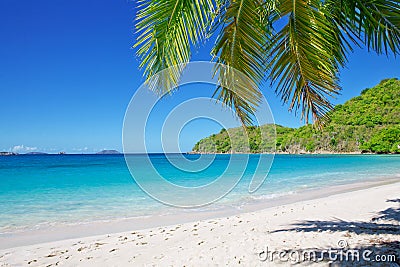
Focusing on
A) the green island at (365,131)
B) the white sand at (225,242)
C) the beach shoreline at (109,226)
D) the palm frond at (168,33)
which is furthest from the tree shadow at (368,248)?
the green island at (365,131)

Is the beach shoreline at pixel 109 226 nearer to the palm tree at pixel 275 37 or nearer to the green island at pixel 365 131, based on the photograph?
the palm tree at pixel 275 37

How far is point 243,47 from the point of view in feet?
9.25

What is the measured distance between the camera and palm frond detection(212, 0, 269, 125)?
2.69 meters

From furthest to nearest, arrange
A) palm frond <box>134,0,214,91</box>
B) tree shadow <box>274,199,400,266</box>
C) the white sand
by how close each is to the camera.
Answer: the white sand, tree shadow <box>274,199,400,266</box>, palm frond <box>134,0,214,91</box>

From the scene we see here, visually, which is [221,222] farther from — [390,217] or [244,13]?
[244,13]

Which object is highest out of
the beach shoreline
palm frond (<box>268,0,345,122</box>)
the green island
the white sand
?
the green island

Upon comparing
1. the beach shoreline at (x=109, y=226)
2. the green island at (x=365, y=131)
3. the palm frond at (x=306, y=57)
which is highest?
the green island at (x=365, y=131)

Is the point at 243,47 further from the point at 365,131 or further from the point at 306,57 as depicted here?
the point at 365,131

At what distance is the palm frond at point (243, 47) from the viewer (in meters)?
2.69

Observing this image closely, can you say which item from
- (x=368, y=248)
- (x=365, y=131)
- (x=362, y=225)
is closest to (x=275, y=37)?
(x=368, y=248)

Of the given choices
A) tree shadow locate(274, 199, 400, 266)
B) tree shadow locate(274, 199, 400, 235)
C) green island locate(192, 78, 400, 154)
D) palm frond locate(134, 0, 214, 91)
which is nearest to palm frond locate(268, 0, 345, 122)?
palm frond locate(134, 0, 214, 91)

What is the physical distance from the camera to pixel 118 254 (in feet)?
14.5

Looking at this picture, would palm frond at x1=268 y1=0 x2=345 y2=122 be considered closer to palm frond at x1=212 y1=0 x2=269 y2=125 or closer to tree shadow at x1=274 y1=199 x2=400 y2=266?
palm frond at x1=212 y1=0 x2=269 y2=125

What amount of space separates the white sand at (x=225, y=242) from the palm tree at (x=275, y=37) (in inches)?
73.8
